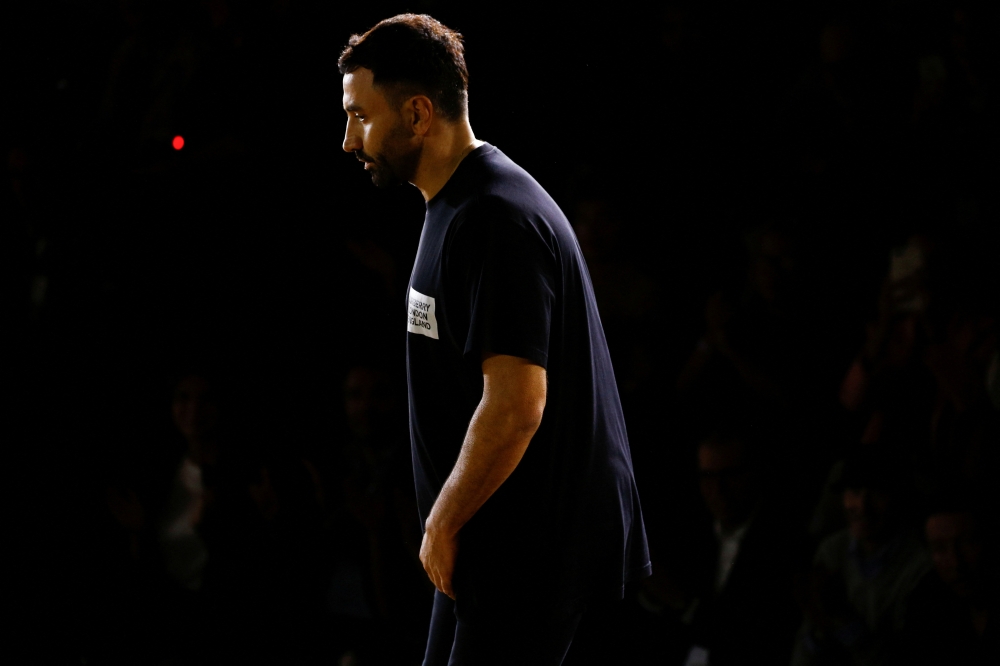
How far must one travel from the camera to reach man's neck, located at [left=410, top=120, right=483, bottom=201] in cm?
143

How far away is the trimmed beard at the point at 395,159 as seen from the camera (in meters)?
1.42

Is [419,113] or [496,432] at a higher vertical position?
[419,113]

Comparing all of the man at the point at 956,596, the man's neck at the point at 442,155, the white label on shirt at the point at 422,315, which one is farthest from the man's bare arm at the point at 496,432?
the man at the point at 956,596

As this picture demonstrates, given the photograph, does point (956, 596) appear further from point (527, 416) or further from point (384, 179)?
point (384, 179)

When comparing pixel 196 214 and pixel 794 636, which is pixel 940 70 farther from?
pixel 196 214

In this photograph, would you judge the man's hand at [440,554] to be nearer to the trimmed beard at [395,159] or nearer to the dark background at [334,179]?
the trimmed beard at [395,159]

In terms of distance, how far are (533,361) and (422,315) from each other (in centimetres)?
19

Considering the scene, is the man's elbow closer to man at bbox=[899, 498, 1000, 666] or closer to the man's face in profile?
the man's face in profile

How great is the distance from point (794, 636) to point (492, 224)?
1.72 m

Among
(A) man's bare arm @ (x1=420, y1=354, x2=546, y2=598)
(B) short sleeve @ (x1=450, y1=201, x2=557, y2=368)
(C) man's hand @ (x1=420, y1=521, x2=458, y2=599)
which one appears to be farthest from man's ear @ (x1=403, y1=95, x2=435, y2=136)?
(C) man's hand @ (x1=420, y1=521, x2=458, y2=599)

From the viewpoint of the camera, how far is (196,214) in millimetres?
3490

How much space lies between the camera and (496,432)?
1.28 m

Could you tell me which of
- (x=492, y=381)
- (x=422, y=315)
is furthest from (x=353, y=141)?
(x=492, y=381)

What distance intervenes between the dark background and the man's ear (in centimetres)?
152
